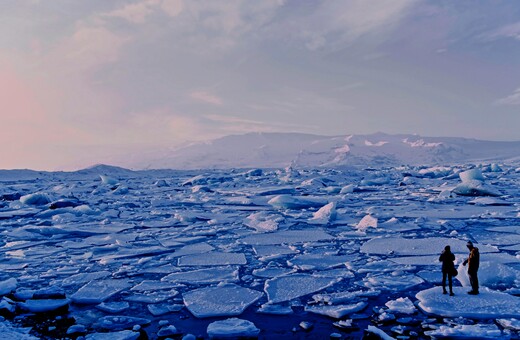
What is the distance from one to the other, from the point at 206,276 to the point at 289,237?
3079 millimetres

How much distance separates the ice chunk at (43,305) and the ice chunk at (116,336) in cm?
94

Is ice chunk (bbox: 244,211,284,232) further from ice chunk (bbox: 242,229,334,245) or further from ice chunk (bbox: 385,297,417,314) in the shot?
ice chunk (bbox: 385,297,417,314)

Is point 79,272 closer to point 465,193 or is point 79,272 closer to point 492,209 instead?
point 492,209

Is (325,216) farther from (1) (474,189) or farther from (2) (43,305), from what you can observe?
(1) (474,189)

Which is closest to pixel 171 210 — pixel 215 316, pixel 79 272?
pixel 79 272

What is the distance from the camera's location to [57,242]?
28.1 ft

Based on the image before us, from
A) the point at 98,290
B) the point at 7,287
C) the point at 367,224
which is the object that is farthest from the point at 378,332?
the point at 367,224

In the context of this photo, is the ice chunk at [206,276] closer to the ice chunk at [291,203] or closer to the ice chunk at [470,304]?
the ice chunk at [470,304]

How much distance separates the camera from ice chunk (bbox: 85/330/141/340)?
146 inches

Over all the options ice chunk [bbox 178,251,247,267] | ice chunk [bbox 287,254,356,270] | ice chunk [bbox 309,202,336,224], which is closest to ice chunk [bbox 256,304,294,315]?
ice chunk [bbox 287,254,356,270]

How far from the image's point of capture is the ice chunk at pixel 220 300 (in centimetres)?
439

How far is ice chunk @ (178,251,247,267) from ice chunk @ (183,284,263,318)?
1217 millimetres

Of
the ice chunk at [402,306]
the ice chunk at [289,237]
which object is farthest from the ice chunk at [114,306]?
the ice chunk at [289,237]

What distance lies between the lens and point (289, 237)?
851 cm
